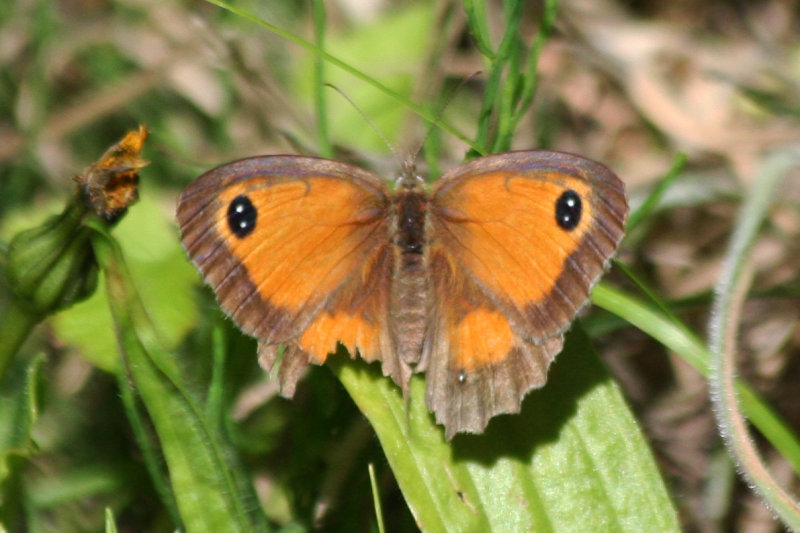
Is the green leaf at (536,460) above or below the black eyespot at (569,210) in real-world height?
below

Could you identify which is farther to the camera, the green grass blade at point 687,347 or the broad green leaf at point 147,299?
the broad green leaf at point 147,299

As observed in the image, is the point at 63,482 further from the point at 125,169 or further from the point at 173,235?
the point at 125,169

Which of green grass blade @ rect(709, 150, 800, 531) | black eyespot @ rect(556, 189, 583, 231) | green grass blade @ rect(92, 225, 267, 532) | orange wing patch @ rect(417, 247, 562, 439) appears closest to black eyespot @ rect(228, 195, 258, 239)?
green grass blade @ rect(92, 225, 267, 532)

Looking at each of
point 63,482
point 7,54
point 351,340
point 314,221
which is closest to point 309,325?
point 351,340

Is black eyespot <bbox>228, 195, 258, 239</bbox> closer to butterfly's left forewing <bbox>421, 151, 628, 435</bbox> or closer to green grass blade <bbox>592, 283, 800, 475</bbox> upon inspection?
butterfly's left forewing <bbox>421, 151, 628, 435</bbox>

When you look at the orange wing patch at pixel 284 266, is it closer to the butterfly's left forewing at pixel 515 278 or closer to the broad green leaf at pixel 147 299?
the butterfly's left forewing at pixel 515 278

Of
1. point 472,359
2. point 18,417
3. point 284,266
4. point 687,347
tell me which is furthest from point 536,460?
point 18,417

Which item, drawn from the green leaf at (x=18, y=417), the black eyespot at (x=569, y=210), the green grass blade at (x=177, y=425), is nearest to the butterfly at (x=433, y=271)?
Result: the black eyespot at (x=569, y=210)
